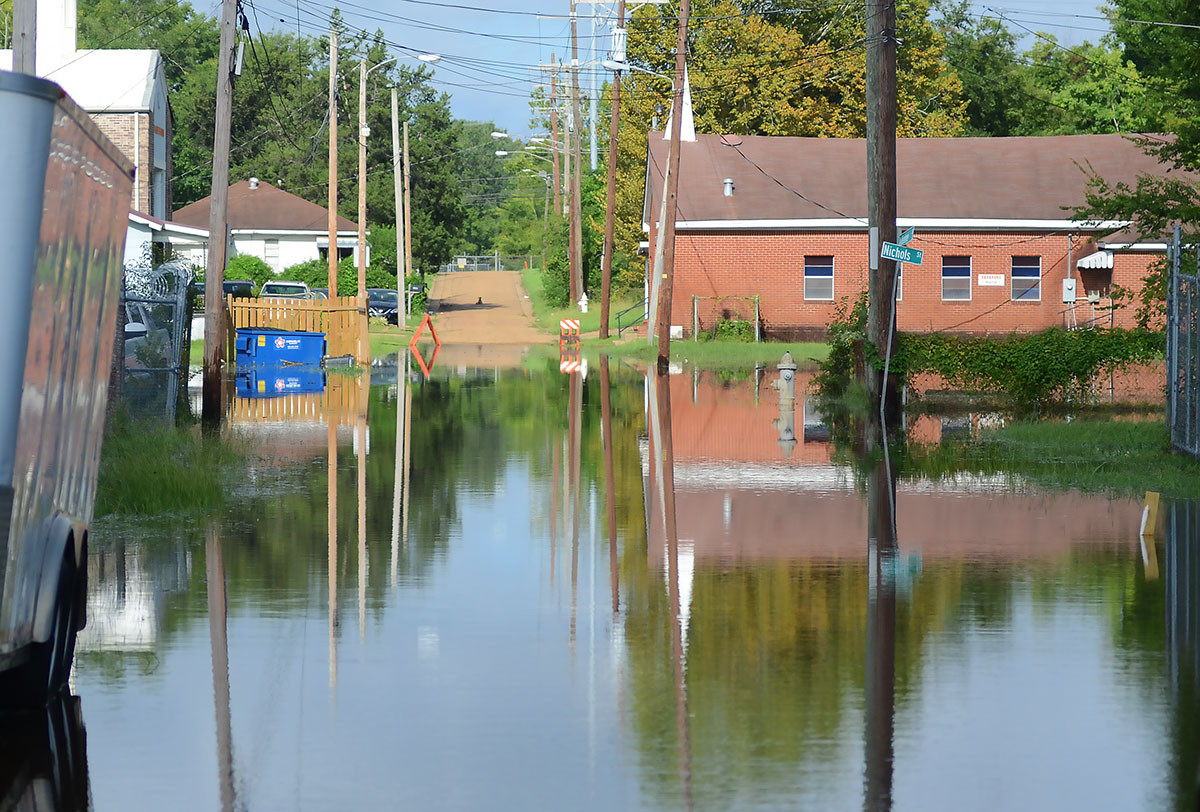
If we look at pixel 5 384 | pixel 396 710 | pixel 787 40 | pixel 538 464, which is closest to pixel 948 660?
pixel 396 710

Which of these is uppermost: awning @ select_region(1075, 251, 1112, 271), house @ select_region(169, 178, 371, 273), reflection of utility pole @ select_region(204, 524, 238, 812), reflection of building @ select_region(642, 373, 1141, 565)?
house @ select_region(169, 178, 371, 273)

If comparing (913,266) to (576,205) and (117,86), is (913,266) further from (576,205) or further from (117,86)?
(117,86)

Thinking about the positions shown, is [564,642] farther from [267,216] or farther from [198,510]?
[267,216]

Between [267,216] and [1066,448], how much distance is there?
2259 inches

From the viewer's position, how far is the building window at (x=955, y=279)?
5109 centimetres

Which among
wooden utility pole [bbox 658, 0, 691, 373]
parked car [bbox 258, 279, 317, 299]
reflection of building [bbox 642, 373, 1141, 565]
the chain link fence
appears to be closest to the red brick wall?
wooden utility pole [bbox 658, 0, 691, 373]

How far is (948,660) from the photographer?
9.08m

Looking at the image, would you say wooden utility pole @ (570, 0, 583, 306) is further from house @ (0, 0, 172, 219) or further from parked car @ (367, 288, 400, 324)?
house @ (0, 0, 172, 219)

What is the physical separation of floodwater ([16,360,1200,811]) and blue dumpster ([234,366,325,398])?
1333 cm

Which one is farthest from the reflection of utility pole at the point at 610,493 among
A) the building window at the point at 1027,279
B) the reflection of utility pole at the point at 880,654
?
the building window at the point at 1027,279

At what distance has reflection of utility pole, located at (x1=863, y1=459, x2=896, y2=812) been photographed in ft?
22.3

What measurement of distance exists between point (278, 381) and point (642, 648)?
25.7 metres

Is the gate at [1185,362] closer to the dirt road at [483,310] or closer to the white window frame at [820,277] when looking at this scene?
the white window frame at [820,277]

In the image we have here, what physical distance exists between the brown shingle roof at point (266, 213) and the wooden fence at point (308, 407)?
40165mm
